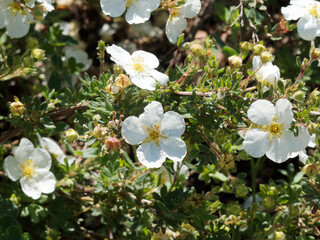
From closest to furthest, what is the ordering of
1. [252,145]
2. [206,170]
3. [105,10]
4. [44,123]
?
[252,145], [105,10], [44,123], [206,170]

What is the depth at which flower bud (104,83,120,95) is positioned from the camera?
5.23 ft

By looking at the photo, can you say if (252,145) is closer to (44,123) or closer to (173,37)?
(173,37)

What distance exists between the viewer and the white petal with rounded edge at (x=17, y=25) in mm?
1926

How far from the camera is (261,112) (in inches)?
61.1

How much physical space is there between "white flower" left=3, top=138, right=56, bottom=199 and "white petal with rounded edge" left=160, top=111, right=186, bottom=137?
65 centimetres

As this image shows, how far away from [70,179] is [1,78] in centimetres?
53

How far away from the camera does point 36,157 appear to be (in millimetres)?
2047

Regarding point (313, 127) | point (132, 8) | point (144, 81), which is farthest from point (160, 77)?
point (313, 127)

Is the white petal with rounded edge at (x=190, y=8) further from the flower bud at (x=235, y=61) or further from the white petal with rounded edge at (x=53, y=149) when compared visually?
the white petal with rounded edge at (x=53, y=149)

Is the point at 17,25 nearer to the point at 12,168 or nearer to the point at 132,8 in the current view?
the point at 132,8

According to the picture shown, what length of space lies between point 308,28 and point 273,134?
570mm

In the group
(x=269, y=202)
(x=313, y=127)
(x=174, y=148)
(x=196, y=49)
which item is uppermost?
(x=196, y=49)

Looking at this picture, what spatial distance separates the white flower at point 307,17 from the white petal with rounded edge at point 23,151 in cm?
121

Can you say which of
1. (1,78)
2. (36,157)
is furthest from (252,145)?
(1,78)
